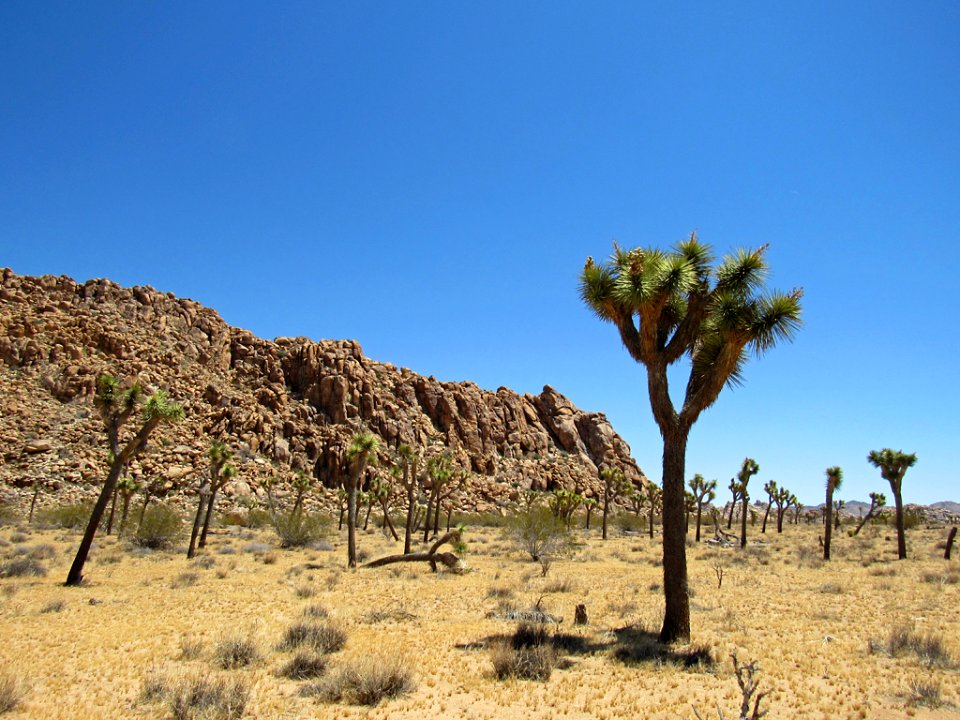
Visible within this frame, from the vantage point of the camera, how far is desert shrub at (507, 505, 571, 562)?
30.3 m

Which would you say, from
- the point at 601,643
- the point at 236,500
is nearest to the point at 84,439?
the point at 236,500

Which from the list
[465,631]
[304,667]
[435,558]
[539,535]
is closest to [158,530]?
[435,558]

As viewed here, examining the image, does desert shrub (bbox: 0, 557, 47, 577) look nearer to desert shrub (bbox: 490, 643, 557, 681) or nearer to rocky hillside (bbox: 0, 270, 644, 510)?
desert shrub (bbox: 490, 643, 557, 681)

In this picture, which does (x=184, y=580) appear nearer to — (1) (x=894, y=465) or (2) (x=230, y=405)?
(1) (x=894, y=465)

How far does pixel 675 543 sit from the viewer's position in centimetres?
1207

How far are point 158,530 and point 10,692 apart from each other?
84.2ft

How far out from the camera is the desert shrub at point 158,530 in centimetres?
3025

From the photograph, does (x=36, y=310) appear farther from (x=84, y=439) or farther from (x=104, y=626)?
(x=104, y=626)

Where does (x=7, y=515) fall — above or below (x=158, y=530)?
below

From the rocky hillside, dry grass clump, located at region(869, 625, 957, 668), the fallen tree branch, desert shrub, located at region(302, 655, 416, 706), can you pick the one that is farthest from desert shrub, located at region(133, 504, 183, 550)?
dry grass clump, located at region(869, 625, 957, 668)

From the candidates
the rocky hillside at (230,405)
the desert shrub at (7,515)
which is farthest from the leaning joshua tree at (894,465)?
the desert shrub at (7,515)

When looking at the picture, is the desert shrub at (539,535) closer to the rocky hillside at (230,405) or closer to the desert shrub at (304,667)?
the desert shrub at (304,667)

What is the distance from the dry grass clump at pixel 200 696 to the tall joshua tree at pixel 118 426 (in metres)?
11.5

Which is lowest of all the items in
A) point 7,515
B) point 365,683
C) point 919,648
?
point 7,515
